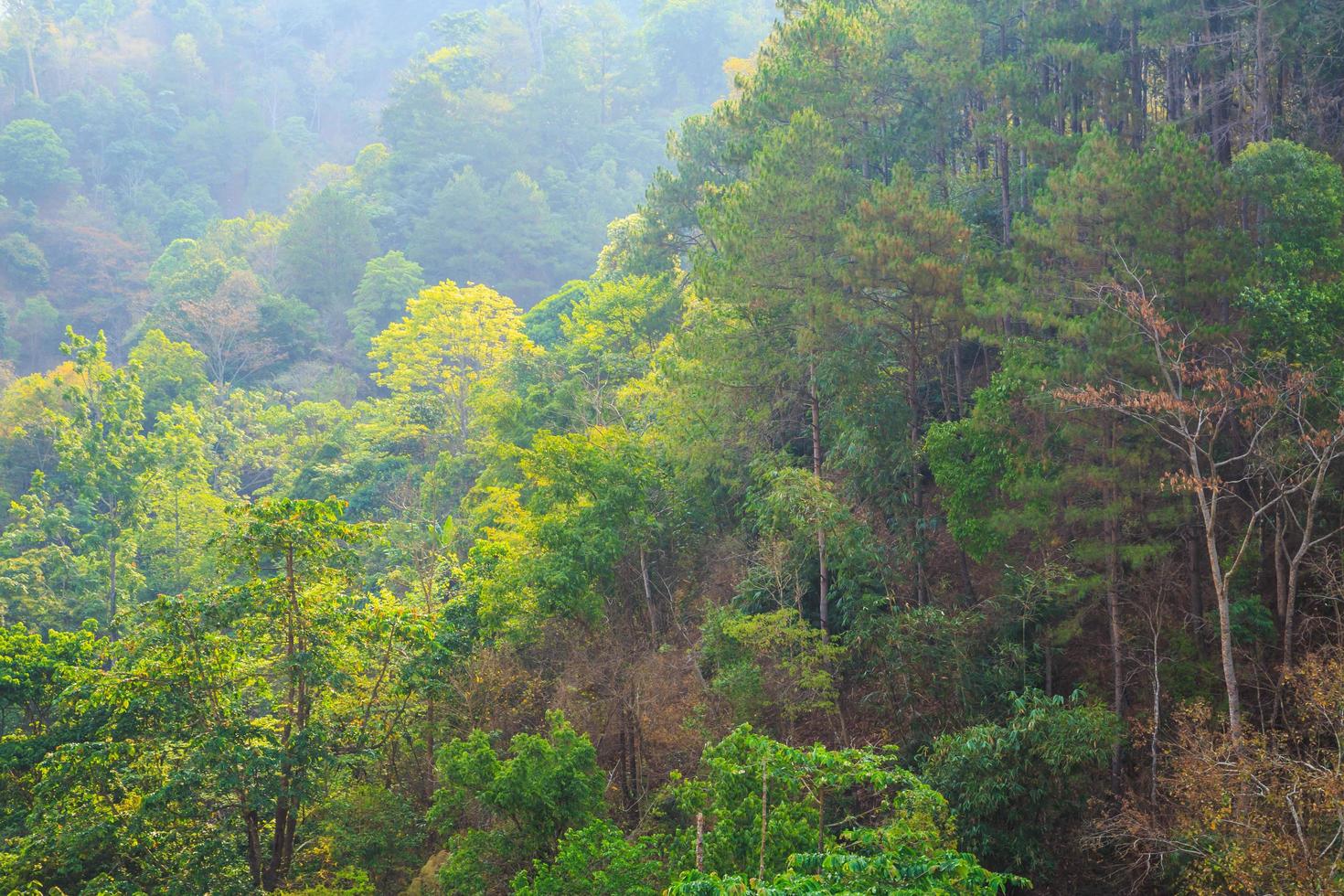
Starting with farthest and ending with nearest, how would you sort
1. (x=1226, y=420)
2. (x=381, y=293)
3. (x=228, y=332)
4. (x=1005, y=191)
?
(x=381, y=293)
(x=228, y=332)
(x=1005, y=191)
(x=1226, y=420)

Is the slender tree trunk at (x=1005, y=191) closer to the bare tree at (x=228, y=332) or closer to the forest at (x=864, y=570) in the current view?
the forest at (x=864, y=570)

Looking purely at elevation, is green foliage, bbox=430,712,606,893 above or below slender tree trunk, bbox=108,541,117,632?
below

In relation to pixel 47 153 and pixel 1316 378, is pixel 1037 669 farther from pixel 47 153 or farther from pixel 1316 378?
pixel 47 153

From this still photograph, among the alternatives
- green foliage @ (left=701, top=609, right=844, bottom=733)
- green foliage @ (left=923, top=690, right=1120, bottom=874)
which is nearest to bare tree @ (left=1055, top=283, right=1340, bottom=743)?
green foliage @ (left=923, top=690, right=1120, bottom=874)

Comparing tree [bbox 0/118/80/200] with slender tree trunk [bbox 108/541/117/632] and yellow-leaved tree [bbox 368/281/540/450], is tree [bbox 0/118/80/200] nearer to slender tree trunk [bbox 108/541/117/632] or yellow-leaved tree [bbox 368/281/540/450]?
yellow-leaved tree [bbox 368/281/540/450]

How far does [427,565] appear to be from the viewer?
24.3 m

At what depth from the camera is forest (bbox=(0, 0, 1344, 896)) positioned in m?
12.6

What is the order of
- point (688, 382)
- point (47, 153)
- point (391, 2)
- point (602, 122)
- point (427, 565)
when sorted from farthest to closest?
point (391, 2), point (602, 122), point (47, 153), point (427, 565), point (688, 382)

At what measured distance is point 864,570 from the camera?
682 inches

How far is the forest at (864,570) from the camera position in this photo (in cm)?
1257

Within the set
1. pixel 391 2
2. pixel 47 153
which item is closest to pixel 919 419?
pixel 47 153

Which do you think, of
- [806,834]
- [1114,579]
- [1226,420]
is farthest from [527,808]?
[1226,420]

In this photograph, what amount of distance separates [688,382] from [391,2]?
85243mm

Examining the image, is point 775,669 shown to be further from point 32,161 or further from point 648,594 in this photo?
point 32,161
